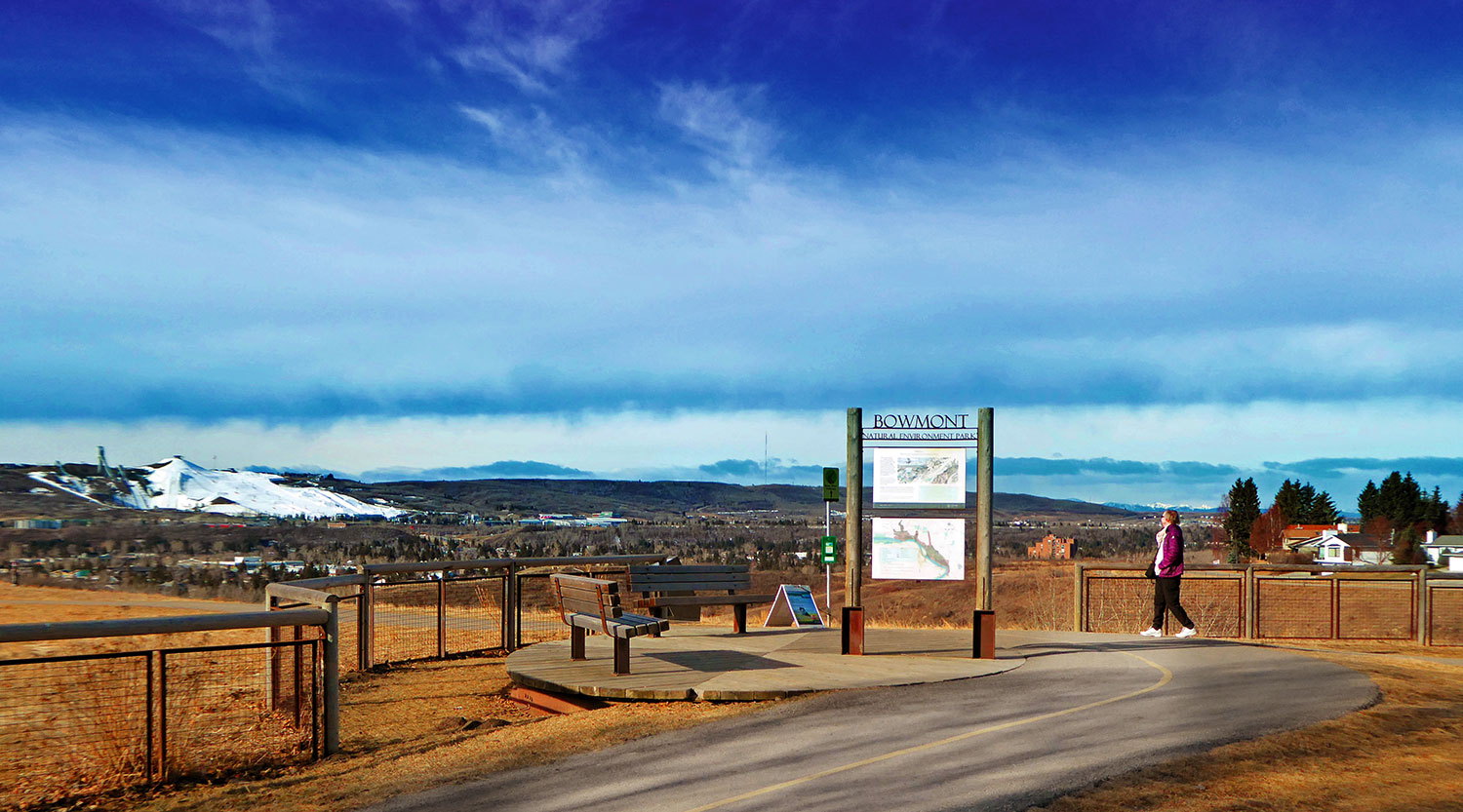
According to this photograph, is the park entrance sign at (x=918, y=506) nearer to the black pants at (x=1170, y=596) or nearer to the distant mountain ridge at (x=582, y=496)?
the black pants at (x=1170, y=596)

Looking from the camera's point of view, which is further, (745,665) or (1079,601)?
(1079,601)

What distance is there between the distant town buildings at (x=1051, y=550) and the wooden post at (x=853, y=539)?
69.8 metres

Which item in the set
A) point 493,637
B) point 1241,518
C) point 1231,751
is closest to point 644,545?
point 1241,518

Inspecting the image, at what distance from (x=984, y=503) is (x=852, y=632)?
220 cm

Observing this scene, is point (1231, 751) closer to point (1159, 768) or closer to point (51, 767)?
point (1159, 768)

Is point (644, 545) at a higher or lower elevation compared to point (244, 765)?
lower

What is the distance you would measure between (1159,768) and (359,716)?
747 cm

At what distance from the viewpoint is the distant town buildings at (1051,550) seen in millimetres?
82688

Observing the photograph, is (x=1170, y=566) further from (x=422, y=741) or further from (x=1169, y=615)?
(x=1169, y=615)

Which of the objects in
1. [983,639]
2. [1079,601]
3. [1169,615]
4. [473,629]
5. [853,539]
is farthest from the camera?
[1169,615]

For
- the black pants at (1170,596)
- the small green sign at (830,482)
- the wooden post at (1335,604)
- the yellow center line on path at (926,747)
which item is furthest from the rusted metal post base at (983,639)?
the wooden post at (1335,604)

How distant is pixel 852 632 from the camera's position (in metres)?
13.3

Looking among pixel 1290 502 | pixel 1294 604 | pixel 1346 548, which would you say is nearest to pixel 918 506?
pixel 1294 604

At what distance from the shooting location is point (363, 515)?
136 metres
